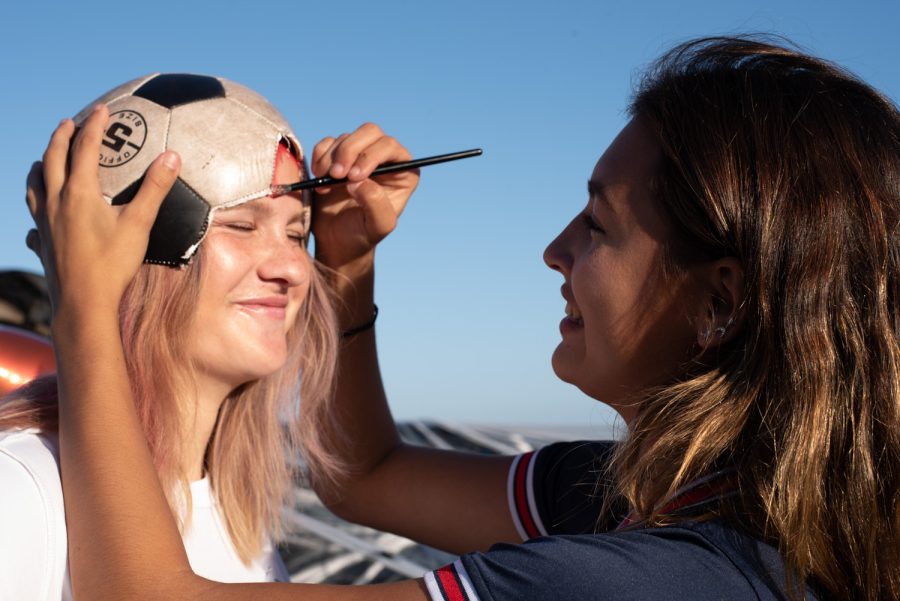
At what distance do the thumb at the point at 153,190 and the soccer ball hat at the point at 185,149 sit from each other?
4.2 inches

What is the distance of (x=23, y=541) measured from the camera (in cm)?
208

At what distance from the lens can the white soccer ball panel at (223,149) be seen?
8.57 ft

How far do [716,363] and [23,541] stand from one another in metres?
1.74

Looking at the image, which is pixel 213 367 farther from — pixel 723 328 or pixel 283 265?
pixel 723 328

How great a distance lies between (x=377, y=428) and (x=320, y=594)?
162 centimetres

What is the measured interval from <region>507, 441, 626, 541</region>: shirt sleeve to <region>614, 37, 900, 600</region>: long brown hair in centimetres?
72

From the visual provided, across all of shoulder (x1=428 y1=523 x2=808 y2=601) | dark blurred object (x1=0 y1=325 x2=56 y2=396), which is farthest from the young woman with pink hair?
shoulder (x1=428 y1=523 x2=808 y2=601)

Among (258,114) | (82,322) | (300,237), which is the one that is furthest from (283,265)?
(82,322)

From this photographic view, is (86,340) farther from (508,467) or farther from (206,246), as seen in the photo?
(508,467)

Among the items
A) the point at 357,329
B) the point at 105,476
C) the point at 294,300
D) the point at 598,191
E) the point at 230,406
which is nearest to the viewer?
the point at 105,476

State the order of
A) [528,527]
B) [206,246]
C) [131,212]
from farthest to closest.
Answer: [528,527] → [206,246] → [131,212]

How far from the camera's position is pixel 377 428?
Answer: 11.3 feet

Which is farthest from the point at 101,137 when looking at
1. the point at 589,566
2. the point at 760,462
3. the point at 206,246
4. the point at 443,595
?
the point at 760,462

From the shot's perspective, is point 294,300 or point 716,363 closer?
point 716,363
